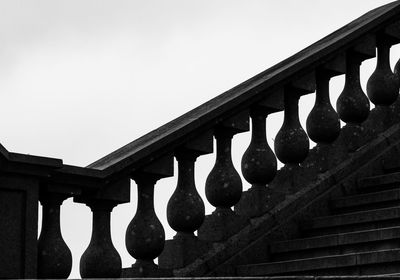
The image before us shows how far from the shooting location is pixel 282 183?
38.1 feet

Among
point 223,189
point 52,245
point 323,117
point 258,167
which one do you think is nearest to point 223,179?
point 223,189

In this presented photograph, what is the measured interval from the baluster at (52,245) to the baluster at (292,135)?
2.80 m

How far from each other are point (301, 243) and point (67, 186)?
225 cm

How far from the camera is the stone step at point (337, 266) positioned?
9625 mm

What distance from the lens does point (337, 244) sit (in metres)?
10.5

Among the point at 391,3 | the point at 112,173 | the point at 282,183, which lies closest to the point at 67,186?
the point at 112,173

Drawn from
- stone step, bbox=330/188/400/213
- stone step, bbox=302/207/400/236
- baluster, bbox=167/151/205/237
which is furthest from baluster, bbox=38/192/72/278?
stone step, bbox=330/188/400/213

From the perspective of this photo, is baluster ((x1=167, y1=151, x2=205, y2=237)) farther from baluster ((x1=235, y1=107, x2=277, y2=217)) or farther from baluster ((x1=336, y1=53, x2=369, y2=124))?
baluster ((x1=336, y1=53, x2=369, y2=124))

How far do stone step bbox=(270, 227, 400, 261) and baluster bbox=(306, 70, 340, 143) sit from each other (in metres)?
1.32

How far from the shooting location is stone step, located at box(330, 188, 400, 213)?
36.0 ft

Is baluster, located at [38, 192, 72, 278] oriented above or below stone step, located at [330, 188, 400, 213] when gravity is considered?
below

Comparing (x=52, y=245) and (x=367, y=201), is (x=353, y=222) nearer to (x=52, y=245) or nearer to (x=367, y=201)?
(x=367, y=201)

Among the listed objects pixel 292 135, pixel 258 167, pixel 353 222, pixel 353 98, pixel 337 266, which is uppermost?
pixel 353 98

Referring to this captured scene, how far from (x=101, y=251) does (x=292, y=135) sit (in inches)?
99.8
